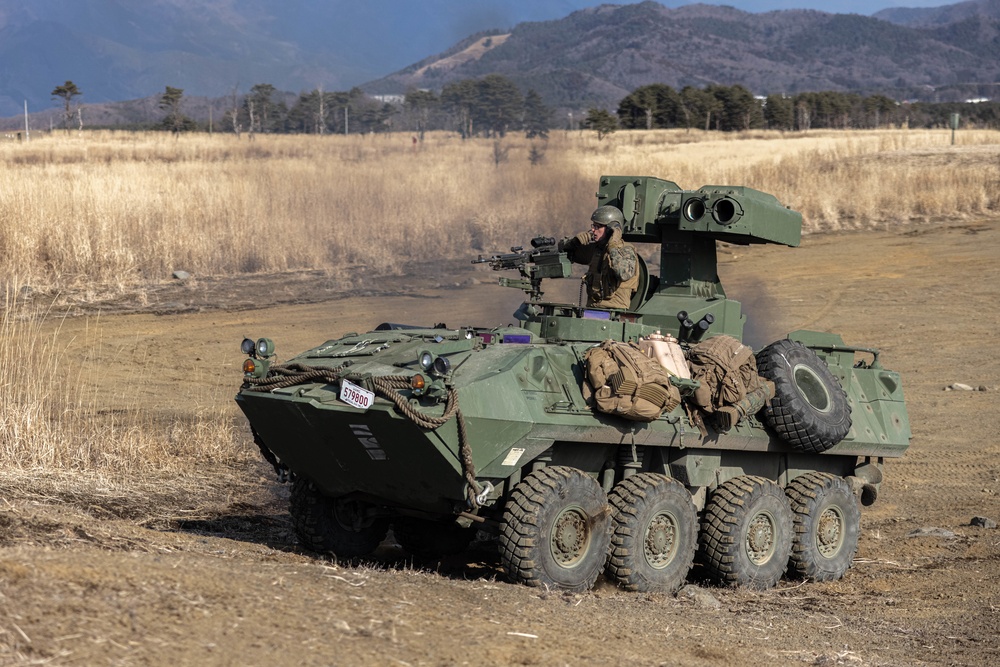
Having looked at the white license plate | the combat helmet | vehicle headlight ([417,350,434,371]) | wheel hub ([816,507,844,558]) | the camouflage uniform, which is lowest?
wheel hub ([816,507,844,558])

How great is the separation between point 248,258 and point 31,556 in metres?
17.6

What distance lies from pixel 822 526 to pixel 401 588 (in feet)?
14.1

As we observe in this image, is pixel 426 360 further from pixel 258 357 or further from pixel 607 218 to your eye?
pixel 607 218

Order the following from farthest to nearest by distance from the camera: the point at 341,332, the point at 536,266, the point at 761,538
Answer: the point at 341,332, the point at 536,266, the point at 761,538

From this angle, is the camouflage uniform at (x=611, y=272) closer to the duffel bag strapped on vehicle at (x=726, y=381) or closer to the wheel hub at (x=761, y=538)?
the duffel bag strapped on vehicle at (x=726, y=381)

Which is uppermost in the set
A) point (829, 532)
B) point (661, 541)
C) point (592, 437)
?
point (592, 437)

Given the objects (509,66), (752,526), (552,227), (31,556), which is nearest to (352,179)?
(552,227)

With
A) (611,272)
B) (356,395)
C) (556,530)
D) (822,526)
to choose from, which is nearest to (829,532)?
(822,526)

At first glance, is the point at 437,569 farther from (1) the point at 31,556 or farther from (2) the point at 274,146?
(2) the point at 274,146

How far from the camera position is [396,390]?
822cm

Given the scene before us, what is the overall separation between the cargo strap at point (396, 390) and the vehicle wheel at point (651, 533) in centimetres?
113

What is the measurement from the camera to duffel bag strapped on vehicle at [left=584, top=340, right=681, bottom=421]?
349 inches

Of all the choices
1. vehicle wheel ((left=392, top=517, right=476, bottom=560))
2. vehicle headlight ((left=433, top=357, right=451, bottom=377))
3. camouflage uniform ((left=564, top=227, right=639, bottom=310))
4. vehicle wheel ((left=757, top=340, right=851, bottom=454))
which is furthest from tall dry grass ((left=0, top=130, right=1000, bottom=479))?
vehicle wheel ((left=757, top=340, right=851, bottom=454))

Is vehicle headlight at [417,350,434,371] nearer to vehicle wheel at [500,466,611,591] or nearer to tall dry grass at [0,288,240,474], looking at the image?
vehicle wheel at [500,466,611,591]
